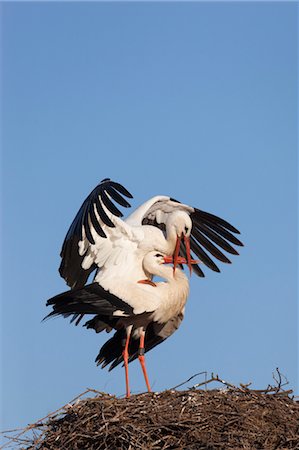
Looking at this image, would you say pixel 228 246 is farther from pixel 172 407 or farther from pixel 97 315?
pixel 172 407

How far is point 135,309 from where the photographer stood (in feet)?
40.0

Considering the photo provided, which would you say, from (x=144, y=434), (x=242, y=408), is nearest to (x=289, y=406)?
(x=242, y=408)

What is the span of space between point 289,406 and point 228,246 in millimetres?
2981

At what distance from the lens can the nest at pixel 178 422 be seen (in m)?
10.4

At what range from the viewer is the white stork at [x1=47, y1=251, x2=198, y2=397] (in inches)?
481

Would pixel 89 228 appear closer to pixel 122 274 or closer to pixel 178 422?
pixel 122 274

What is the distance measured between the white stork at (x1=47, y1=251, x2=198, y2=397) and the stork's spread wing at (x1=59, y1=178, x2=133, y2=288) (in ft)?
1.12

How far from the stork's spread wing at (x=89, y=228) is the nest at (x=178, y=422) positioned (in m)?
1.80

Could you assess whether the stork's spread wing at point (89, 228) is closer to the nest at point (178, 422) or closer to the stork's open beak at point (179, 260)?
the stork's open beak at point (179, 260)

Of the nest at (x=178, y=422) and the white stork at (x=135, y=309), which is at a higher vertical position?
the white stork at (x=135, y=309)

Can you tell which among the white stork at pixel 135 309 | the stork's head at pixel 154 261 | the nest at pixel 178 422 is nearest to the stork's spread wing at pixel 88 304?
the white stork at pixel 135 309

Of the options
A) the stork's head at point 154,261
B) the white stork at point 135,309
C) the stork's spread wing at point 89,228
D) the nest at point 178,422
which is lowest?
the nest at point 178,422

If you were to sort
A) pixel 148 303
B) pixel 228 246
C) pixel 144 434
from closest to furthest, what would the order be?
pixel 144 434, pixel 148 303, pixel 228 246

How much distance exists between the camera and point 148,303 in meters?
12.2
